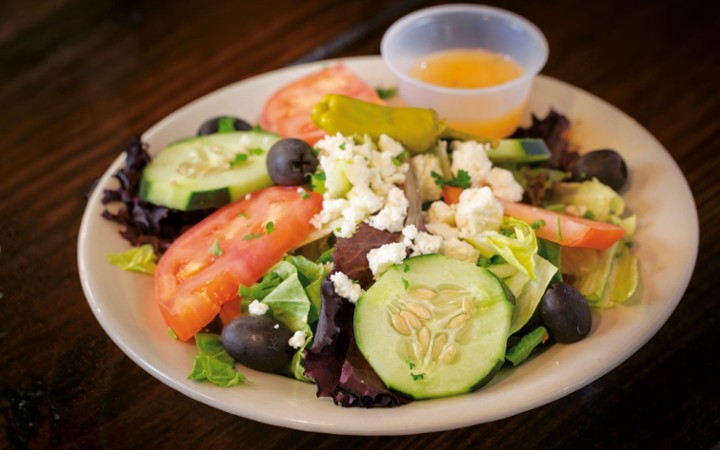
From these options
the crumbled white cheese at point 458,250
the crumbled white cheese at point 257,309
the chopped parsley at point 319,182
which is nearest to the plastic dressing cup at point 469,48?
the chopped parsley at point 319,182

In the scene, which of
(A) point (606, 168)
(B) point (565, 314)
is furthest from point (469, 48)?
(B) point (565, 314)

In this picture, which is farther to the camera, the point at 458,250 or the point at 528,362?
the point at 458,250

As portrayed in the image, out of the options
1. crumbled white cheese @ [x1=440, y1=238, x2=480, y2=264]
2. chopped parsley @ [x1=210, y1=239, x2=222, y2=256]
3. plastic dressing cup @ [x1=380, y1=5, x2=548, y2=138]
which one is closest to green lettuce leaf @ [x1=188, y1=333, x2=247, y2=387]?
chopped parsley @ [x1=210, y1=239, x2=222, y2=256]

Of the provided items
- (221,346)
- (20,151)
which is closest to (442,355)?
(221,346)

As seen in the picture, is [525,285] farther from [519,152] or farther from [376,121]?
[376,121]

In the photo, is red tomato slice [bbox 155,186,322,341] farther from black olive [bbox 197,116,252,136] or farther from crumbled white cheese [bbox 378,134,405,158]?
black olive [bbox 197,116,252,136]

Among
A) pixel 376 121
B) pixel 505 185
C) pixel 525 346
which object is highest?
pixel 376 121

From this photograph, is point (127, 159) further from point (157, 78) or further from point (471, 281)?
point (471, 281)
